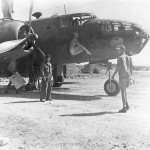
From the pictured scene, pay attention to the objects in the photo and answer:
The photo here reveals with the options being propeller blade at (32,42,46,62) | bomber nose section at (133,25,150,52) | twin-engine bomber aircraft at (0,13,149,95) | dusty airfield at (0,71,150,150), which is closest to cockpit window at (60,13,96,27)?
twin-engine bomber aircraft at (0,13,149,95)

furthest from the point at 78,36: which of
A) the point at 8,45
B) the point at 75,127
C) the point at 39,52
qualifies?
the point at 75,127

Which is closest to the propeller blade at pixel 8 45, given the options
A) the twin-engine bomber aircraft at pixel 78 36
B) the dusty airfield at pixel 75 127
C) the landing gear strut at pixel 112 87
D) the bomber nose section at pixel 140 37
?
the twin-engine bomber aircraft at pixel 78 36

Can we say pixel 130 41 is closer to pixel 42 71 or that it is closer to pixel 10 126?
pixel 42 71

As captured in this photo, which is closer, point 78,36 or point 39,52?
point 78,36

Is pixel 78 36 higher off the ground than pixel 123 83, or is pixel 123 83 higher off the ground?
pixel 78 36

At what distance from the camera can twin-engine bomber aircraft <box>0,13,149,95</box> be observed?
12.5 meters

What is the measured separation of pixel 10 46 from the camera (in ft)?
39.9

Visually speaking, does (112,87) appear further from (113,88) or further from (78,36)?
(78,36)

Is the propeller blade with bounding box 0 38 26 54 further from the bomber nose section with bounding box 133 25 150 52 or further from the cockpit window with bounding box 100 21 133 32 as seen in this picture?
the bomber nose section with bounding box 133 25 150 52

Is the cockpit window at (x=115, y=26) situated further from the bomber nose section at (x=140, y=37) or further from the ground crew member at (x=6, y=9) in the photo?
the ground crew member at (x=6, y=9)

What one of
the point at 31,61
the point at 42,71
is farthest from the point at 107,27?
the point at 31,61

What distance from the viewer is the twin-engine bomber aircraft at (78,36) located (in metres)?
12.5

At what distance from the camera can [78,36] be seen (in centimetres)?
1323

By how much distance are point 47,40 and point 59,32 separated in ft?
2.62
